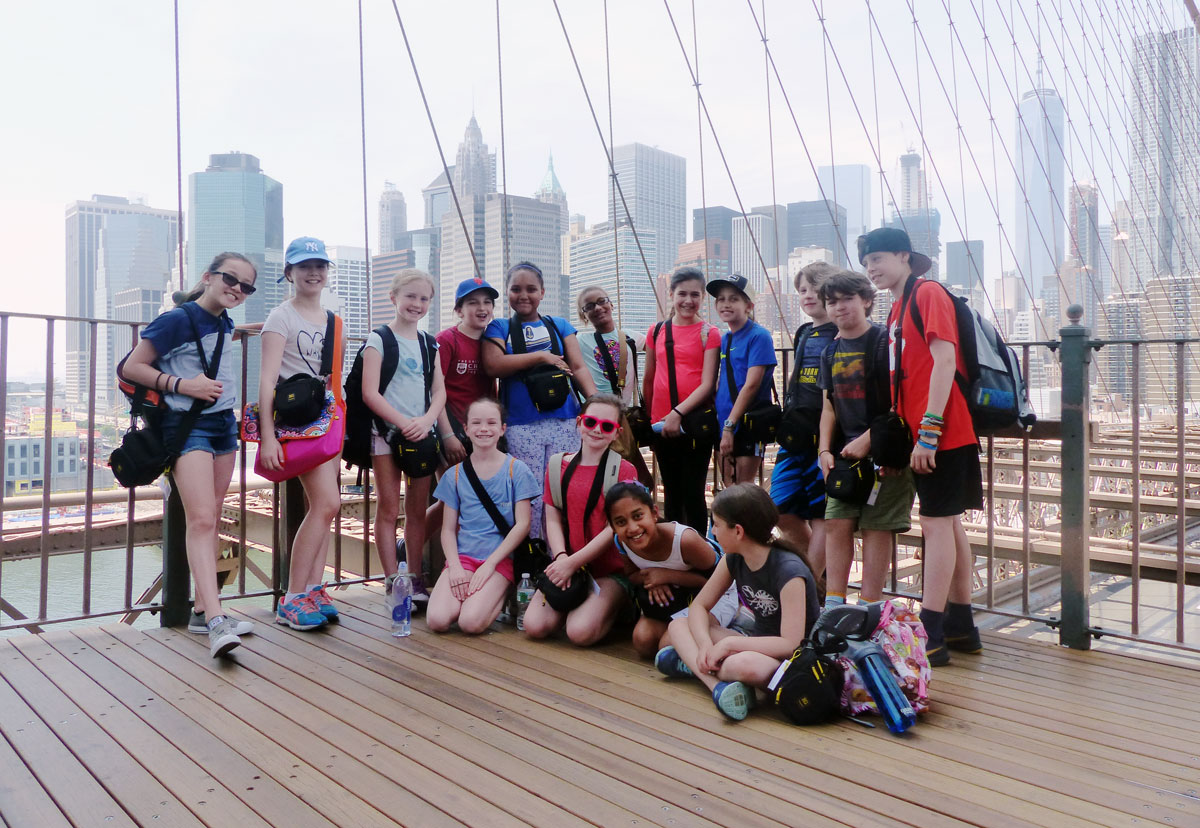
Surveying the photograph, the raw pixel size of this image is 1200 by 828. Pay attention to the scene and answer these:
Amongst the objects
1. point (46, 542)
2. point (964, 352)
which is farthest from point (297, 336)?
A: point (964, 352)

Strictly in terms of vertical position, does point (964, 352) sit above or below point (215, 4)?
below

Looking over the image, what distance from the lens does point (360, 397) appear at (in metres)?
3.34

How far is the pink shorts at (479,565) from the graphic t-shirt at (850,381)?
57.4 inches

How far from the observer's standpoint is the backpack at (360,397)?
10.8 ft

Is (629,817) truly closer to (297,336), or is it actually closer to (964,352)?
(964,352)

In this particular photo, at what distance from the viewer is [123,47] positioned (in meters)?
5.29

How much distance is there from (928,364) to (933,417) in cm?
20

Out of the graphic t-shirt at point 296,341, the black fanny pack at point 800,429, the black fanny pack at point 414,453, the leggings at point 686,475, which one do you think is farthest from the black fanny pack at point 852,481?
the graphic t-shirt at point 296,341

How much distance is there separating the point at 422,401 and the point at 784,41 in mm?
9524

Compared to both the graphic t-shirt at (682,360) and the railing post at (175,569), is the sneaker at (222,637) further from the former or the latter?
the graphic t-shirt at (682,360)

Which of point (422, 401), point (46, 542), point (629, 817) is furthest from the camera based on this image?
point (422, 401)

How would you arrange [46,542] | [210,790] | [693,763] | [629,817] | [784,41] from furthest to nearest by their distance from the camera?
[784,41]
[46,542]
[693,763]
[210,790]
[629,817]

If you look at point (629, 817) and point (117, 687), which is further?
point (117, 687)

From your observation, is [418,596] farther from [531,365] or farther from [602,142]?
[602,142]
